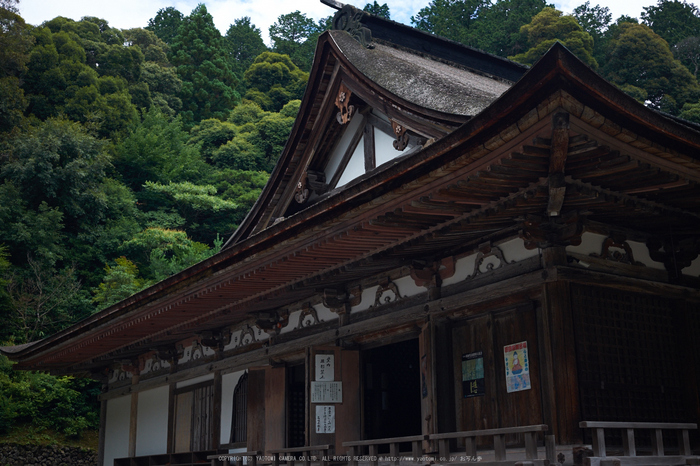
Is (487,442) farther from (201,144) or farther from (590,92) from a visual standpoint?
(201,144)

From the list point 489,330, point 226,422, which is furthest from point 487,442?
point 226,422

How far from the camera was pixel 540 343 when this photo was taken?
23.0 ft

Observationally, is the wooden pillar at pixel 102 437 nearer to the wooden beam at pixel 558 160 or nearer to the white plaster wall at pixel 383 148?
the white plaster wall at pixel 383 148

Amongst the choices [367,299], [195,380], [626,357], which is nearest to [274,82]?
[195,380]

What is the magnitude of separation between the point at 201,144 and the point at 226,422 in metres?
31.3

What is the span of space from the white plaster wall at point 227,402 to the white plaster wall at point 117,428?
465 cm

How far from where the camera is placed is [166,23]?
62.9 metres

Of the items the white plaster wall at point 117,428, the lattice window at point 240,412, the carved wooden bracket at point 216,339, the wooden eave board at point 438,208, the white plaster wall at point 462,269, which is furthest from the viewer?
the white plaster wall at point 117,428

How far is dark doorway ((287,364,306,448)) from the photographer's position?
34.6ft

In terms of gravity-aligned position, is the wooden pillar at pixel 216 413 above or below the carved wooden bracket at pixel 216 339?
below

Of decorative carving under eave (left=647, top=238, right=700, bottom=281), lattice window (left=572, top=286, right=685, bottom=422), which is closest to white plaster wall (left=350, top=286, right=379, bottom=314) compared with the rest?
lattice window (left=572, top=286, right=685, bottom=422)

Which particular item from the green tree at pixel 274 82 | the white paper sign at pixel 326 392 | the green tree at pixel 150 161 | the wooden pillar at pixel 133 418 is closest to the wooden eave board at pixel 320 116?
the white paper sign at pixel 326 392

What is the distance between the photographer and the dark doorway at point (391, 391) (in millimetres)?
9836

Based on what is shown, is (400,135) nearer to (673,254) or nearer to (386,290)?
(386,290)
